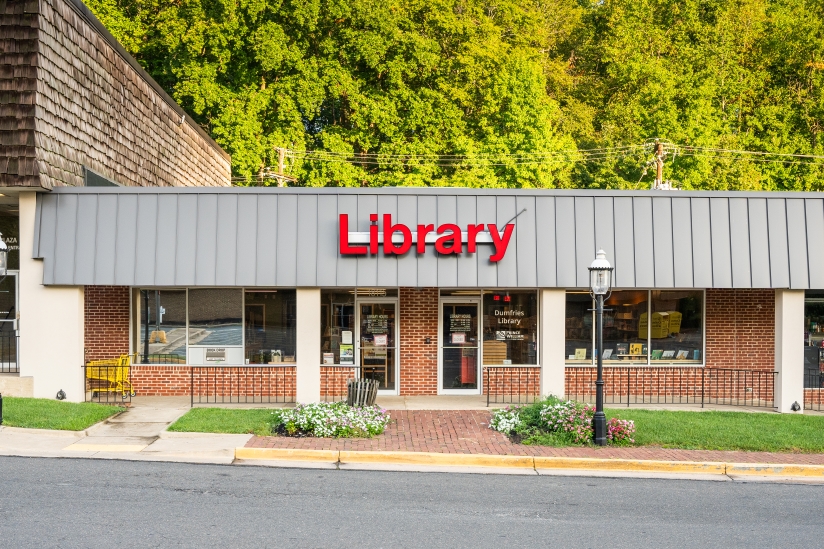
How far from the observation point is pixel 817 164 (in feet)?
132

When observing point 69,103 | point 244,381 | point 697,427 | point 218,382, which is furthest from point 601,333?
point 69,103

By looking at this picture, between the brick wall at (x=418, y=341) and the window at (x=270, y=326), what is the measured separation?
2.52m

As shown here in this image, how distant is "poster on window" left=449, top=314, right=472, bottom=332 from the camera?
18703 millimetres

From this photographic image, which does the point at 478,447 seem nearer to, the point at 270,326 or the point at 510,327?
the point at 510,327

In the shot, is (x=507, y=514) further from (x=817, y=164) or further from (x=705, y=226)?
(x=817, y=164)

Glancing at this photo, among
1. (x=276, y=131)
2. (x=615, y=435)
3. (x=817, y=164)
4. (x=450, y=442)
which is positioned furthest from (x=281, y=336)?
(x=817, y=164)

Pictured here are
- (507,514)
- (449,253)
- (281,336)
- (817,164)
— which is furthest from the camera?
(817,164)

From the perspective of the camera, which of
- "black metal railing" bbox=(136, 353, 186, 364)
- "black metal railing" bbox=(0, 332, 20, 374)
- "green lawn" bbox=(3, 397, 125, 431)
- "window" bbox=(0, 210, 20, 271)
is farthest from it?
"black metal railing" bbox=(136, 353, 186, 364)

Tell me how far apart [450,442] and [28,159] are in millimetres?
9328

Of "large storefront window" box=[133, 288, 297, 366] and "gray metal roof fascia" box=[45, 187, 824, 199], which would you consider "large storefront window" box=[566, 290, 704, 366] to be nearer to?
"gray metal roof fascia" box=[45, 187, 824, 199]

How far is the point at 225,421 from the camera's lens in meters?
14.3

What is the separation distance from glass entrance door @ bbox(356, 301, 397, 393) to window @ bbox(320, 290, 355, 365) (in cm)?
23

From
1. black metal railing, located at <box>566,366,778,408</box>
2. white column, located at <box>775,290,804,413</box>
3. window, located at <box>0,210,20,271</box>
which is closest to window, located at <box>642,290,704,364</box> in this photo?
black metal railing, located at <box>566,366,778,408</box>

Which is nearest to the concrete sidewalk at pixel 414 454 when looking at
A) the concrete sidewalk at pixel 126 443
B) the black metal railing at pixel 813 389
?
the concrete sidewalk at pixel 126 443
